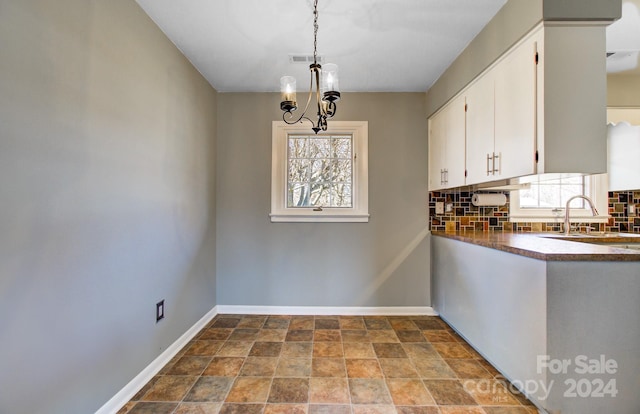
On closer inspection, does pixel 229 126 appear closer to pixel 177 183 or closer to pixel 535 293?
pixel 177 183

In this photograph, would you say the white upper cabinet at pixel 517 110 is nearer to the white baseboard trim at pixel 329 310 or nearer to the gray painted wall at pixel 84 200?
the white baseboard trim at pixel 329 310

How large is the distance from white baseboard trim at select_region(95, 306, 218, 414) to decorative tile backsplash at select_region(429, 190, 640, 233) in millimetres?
2616

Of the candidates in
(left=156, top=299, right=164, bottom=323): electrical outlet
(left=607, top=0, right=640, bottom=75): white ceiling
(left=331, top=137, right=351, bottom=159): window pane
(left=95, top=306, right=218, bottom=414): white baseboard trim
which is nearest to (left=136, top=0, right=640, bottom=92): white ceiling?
(left=607, top=0, right=640, bottom=75): white ceiling

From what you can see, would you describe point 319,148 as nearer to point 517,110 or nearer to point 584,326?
point 517,110

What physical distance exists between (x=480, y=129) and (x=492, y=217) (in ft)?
3.91

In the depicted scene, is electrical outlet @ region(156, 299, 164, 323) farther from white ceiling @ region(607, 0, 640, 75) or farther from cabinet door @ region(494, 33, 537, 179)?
white ceiling @ region(607, 0, 640, 75)

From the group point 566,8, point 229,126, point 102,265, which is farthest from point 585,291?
point 229,126

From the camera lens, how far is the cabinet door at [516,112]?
5.13 ft

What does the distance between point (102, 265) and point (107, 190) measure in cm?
40

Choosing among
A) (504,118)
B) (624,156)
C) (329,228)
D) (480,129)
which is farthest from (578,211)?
(329,228)

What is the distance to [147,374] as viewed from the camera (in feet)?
5.90

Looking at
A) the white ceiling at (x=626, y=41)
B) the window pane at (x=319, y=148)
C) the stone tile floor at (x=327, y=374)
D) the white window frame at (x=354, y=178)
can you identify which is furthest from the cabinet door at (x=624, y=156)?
the window pane at (x=319, y=148)

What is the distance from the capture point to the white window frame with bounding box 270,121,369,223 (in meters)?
2.93

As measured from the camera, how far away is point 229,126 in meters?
2.96
